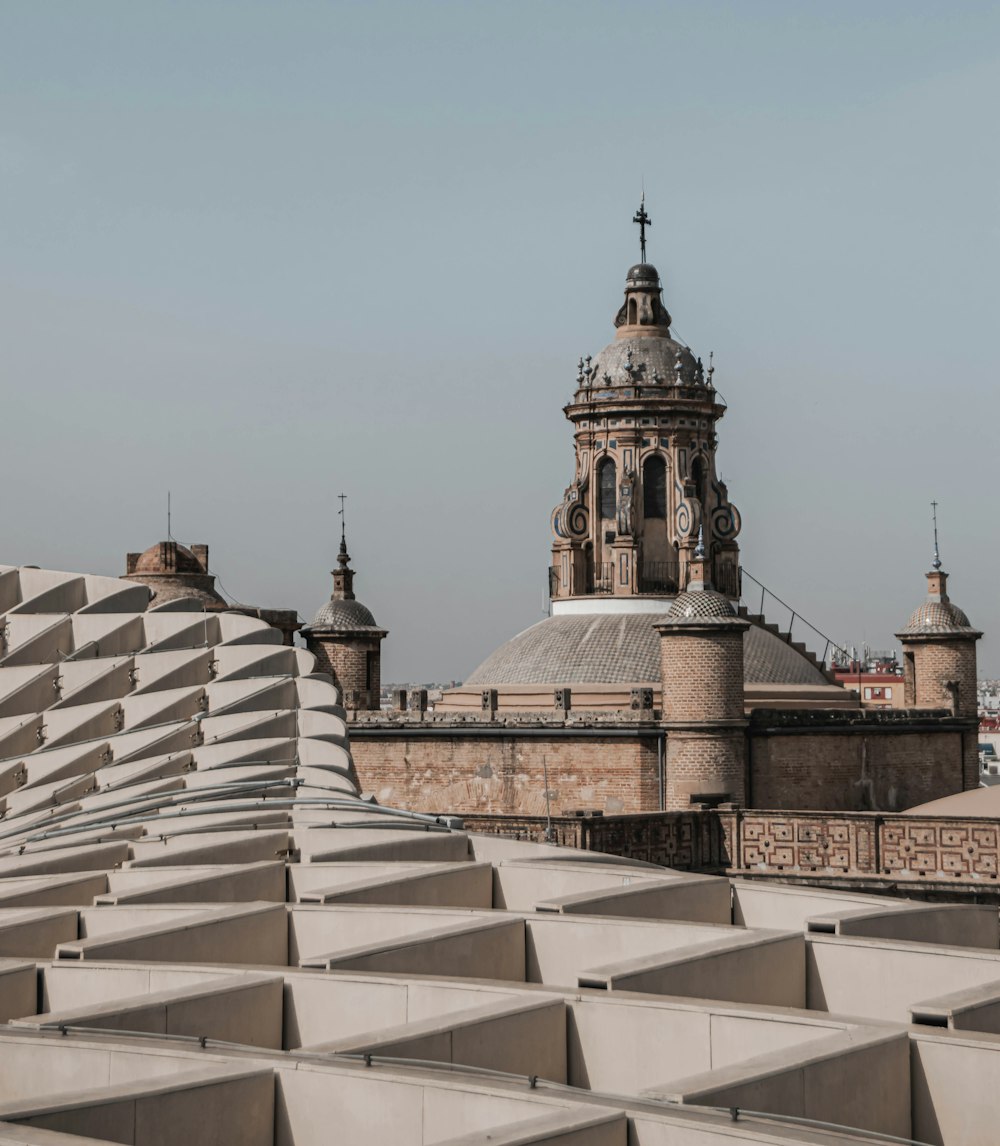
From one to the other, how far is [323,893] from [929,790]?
31092mm

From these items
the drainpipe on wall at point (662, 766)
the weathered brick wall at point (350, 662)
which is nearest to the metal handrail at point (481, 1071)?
the drainpipe on wall at point (662, 766)

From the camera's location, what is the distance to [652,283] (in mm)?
54781

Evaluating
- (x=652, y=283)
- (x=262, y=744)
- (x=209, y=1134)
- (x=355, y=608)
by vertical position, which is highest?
(x=652, y=283)

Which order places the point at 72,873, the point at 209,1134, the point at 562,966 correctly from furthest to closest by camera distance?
the point at 72,873
the point at 562,966
the point at 209,1134

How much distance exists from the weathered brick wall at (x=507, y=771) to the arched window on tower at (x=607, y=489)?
10860 mm

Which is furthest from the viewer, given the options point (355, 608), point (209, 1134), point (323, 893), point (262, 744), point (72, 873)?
point (355, 608)

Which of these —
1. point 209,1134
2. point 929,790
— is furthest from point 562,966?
point 929,790

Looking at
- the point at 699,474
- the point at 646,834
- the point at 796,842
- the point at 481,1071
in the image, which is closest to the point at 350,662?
the point at 699,474

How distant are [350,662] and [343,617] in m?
1.23

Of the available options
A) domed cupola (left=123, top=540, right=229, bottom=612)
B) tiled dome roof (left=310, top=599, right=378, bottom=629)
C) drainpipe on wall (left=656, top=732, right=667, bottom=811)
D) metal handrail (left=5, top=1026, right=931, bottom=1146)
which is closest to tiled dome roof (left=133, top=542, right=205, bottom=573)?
domed cupola (left=123, top=540, right=229, bottom=612)

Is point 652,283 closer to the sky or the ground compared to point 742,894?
closer to the sky

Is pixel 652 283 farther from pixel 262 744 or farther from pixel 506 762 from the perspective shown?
pixel 262 744

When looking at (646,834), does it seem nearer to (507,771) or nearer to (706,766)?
(706,766)

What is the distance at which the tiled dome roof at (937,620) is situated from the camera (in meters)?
50.1
